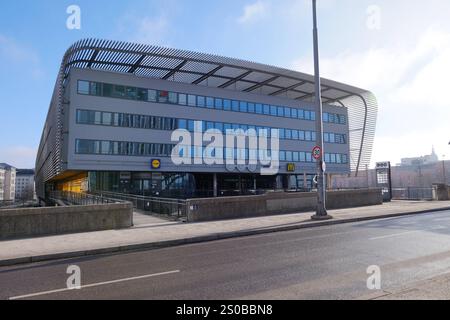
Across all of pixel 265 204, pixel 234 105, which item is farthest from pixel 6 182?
pixel 265 204

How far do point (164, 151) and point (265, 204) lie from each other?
24629mm

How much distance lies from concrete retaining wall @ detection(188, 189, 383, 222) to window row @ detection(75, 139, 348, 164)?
23477mm

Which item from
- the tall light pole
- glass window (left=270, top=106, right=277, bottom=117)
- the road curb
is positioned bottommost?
the road curb

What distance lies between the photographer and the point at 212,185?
48.1 meters

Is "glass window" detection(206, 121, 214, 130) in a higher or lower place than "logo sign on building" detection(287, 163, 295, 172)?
higher

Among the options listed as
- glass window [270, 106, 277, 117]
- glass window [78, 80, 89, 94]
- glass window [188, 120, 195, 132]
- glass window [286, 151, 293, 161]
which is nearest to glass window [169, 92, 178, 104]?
glass window [188, 120, 195, 132]

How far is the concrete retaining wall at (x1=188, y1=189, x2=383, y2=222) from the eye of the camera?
678 inches

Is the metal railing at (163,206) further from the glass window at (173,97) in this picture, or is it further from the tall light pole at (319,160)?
the glass window at (173,97)

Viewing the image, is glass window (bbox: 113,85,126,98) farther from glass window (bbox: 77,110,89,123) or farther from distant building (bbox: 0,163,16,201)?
distant building (bbox: 0,163,16,201)

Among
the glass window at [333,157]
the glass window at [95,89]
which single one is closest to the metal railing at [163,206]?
the glass window at [95,89]

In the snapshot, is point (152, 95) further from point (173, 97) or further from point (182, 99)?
point (182, 99)

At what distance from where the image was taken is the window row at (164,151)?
37.7 meters
